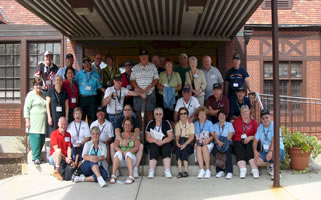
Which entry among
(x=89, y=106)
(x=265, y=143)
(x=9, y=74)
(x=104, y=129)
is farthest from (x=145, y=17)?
(x=9, y=74)

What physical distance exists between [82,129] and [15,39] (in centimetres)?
570

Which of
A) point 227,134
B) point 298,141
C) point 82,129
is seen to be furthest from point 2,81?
point 298,141

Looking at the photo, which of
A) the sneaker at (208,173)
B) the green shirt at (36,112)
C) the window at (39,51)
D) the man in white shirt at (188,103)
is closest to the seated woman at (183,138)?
the man in white shirt at (188,103)

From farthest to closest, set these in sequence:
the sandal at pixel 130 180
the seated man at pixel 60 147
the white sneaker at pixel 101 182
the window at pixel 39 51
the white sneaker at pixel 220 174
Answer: the window at pixel 39 51, the white sneaker at pixel 220 174, the seated man at pixel 60 147, the sandal at pixel 130 180, the white sneaker at pixel 101 182

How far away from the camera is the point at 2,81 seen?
1011 centimetres

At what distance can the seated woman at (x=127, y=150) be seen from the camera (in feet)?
17.2

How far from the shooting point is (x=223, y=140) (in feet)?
18.4

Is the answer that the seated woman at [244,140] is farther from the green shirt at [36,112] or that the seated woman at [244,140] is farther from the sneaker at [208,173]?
the green shirt at [36,112]

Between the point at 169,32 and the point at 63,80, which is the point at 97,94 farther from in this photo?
the point at 169,32

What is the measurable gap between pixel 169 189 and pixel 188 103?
71.5 inches

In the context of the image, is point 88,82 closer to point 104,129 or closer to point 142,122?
point 104,129

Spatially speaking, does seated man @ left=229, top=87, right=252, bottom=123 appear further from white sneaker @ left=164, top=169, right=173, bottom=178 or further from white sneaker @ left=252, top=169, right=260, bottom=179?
white sneaker @ left=164, top=169, right=173, bottom=178

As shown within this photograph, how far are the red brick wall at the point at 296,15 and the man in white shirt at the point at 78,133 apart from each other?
7.25 m

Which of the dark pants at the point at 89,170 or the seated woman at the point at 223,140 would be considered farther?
the seated woman at the point at 223,140
